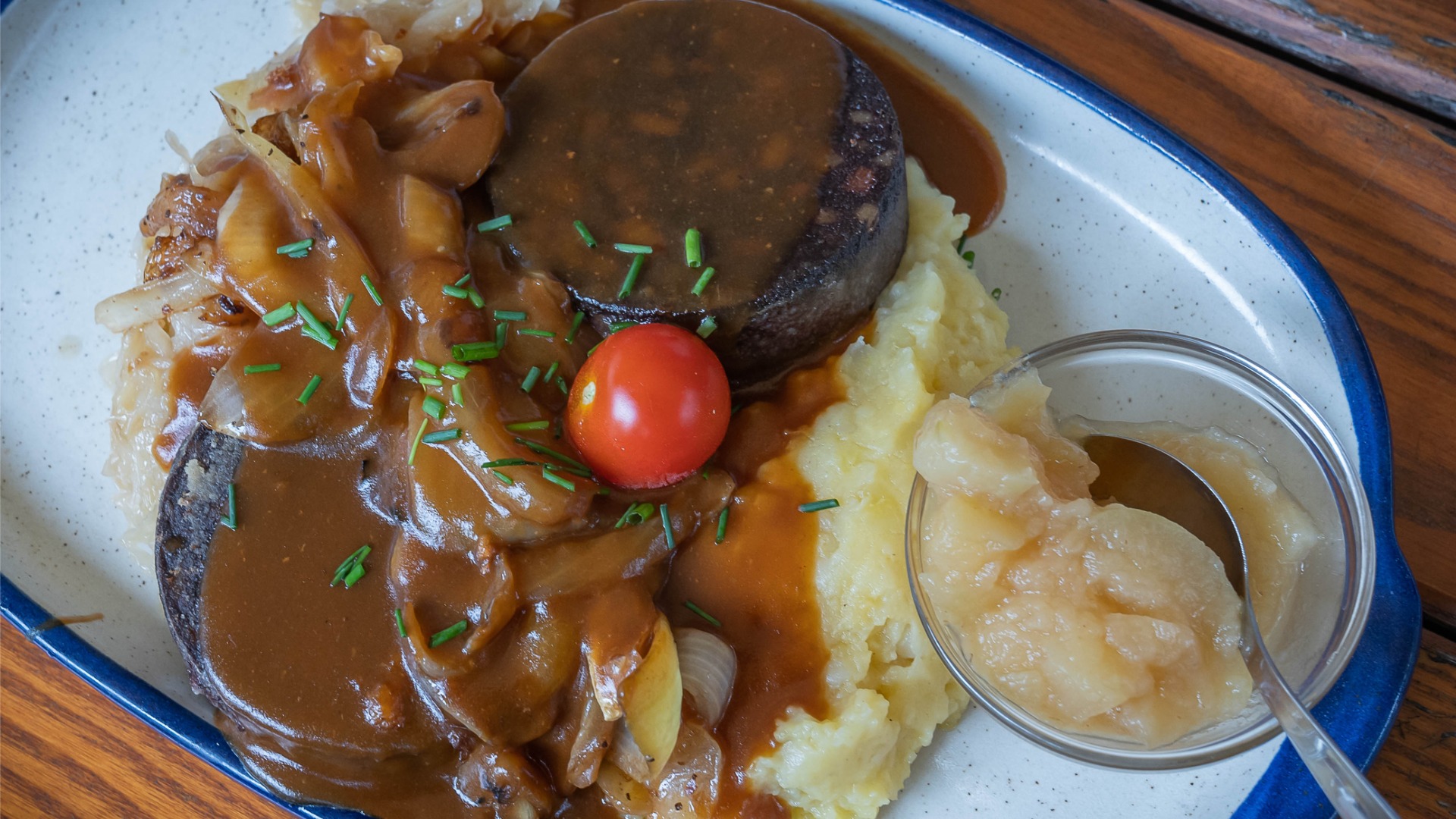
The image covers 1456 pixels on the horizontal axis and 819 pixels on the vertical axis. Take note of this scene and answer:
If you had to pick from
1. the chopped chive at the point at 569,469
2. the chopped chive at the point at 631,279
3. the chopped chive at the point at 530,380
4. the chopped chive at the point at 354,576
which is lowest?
the chopped chive at the point at 354,576

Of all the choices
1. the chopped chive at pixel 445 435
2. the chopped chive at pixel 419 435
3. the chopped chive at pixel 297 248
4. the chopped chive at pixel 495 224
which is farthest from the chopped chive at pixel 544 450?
the chopped chive at pixel 297 248

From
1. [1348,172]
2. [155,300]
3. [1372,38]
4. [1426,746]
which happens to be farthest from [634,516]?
[1372,38]

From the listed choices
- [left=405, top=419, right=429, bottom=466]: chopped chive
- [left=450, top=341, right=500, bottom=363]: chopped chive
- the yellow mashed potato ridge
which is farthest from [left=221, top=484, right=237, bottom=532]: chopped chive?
the yellow mashed potato ridge

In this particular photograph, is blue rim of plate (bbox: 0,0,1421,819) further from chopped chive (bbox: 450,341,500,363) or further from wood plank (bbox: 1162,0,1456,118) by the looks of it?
chopped chive (bbox: 450,341,500,363)

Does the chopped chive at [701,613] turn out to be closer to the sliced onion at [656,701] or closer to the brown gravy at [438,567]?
the brown gravy at [438,567]

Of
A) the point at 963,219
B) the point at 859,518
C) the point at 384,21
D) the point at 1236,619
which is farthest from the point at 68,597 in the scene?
the point at 1236,619

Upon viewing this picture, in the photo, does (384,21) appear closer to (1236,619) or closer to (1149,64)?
(1149,64)

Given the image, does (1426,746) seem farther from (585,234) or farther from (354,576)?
(354,576)
